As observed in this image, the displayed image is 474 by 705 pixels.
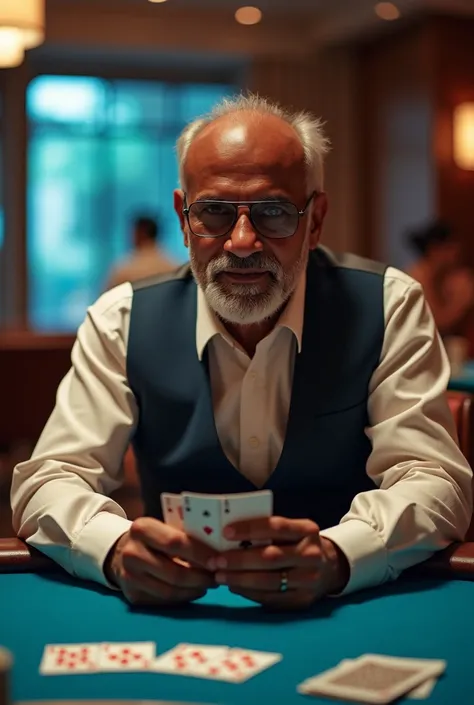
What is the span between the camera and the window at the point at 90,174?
10156 millimetres

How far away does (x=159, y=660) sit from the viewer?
1.25 meters

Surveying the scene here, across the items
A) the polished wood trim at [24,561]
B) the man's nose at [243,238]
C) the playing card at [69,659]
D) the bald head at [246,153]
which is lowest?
the polished wood trim at [24,561]

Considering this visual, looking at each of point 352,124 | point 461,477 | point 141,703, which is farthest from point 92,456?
point 352,124

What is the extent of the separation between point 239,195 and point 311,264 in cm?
33

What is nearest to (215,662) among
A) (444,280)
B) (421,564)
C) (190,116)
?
(421,564)

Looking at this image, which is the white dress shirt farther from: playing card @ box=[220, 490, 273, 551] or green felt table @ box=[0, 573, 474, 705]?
playing card @ box=[220, 490, 273, 551]

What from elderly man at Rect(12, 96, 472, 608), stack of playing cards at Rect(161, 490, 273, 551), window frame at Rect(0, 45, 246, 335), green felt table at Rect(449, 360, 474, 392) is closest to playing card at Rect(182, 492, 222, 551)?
stack of playing cards at Rect(161, 490, 273, 551)

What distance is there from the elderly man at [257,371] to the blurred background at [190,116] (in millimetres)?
5810

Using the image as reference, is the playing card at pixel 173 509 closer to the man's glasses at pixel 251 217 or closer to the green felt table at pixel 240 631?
the green felt table at pixel 240 631

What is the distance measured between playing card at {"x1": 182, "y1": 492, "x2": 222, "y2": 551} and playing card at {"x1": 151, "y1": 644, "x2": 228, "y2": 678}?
17cm

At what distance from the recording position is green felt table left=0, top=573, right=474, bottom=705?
1165 mm

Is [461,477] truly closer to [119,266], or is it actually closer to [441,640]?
[441,640]

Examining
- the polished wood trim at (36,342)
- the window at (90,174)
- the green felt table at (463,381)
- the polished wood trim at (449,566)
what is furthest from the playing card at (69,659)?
the window at (90,174)

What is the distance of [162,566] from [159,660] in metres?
0.22
